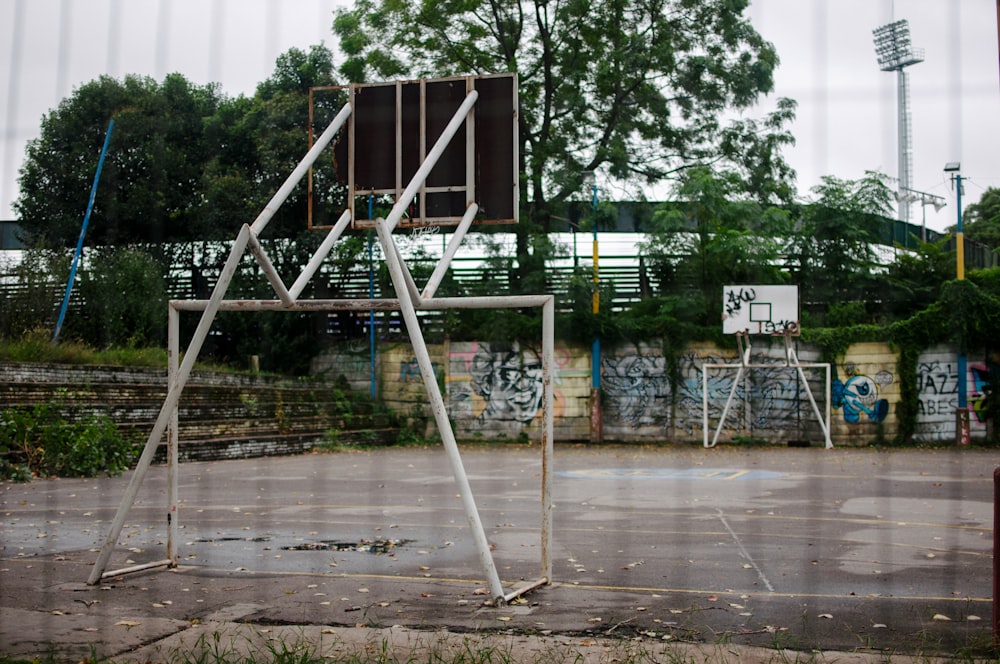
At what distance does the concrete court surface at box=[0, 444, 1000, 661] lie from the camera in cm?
504

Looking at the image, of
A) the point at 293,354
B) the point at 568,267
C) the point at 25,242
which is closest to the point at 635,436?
the point at 568,267

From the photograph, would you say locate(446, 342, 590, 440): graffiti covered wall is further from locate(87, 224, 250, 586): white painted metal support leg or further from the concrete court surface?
locate(87, 224, 250, 586): white painted metal support leg

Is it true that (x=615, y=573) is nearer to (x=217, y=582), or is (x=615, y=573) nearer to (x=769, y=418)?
(x=217, y=582)

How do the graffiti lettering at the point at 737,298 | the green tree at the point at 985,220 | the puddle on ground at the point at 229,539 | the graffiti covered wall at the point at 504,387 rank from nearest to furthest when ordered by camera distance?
the puddle on ground at the point at 229,539 → the graffiti lettering at the point at 737,298 → the graffiti covered wall at the point at 504,387 → the green tree at the point at 985,220

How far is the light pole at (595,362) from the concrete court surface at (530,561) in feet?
30.5

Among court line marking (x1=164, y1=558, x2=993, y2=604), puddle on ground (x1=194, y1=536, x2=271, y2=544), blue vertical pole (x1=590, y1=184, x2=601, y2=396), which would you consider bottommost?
puddle on ground (x1=194, y1=536, x2=271, y2=544)

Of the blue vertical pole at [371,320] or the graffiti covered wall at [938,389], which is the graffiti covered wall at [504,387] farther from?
the graffiti covered wall at [938,389]

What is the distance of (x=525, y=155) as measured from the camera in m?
23.8

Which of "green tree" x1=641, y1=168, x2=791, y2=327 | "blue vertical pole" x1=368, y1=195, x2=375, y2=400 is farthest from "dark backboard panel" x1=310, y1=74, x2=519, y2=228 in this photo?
"green tree" x1=641, y1=168, x2=791, y2=327

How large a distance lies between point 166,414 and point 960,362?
20.7 metres

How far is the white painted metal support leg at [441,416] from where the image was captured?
5.54m

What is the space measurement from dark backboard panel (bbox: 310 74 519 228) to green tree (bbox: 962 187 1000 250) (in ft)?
83.4

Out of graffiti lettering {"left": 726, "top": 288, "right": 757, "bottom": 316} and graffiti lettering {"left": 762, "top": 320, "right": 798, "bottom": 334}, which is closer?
graffiti lettering {"left": 762, "top": 320, "right": 798, "bottom": 334}

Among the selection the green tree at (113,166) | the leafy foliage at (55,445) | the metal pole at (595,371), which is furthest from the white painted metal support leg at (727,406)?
the green tree at (113,166)
